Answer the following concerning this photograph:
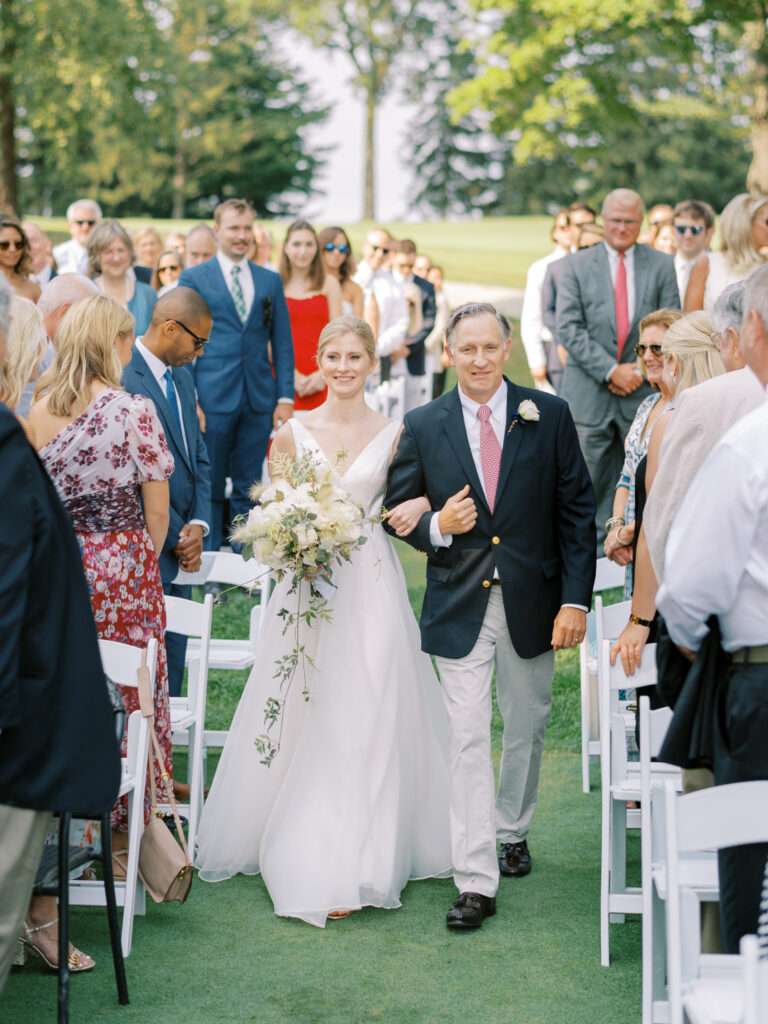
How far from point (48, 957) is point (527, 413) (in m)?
2.56

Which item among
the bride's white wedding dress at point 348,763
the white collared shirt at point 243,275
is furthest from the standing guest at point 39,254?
the bride's white wedding dress at point 348,763

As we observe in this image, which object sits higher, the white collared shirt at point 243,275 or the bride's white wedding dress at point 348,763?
the white collared shirt at point 243,275

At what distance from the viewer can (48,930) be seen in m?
5.24

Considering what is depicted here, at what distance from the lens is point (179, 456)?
23.6 feet

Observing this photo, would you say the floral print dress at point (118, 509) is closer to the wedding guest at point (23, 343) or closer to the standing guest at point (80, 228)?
the wedding guest at point (23, 343)

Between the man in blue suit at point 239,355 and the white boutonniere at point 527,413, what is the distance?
4.83 m

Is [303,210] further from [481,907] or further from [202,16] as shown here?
[481,907]

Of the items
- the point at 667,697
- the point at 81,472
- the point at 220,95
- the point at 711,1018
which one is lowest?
the point at 711,1018

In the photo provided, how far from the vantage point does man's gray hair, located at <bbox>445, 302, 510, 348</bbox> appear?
19.5 ft

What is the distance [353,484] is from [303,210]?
5842 cm

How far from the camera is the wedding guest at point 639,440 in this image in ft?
21.9

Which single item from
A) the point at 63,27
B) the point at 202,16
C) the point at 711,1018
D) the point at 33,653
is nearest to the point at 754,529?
the point at 711,1018

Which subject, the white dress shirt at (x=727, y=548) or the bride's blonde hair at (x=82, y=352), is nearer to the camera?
the white dress shirt at (x=727, y=548)

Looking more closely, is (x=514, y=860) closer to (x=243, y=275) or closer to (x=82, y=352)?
(x=82, y=352)
